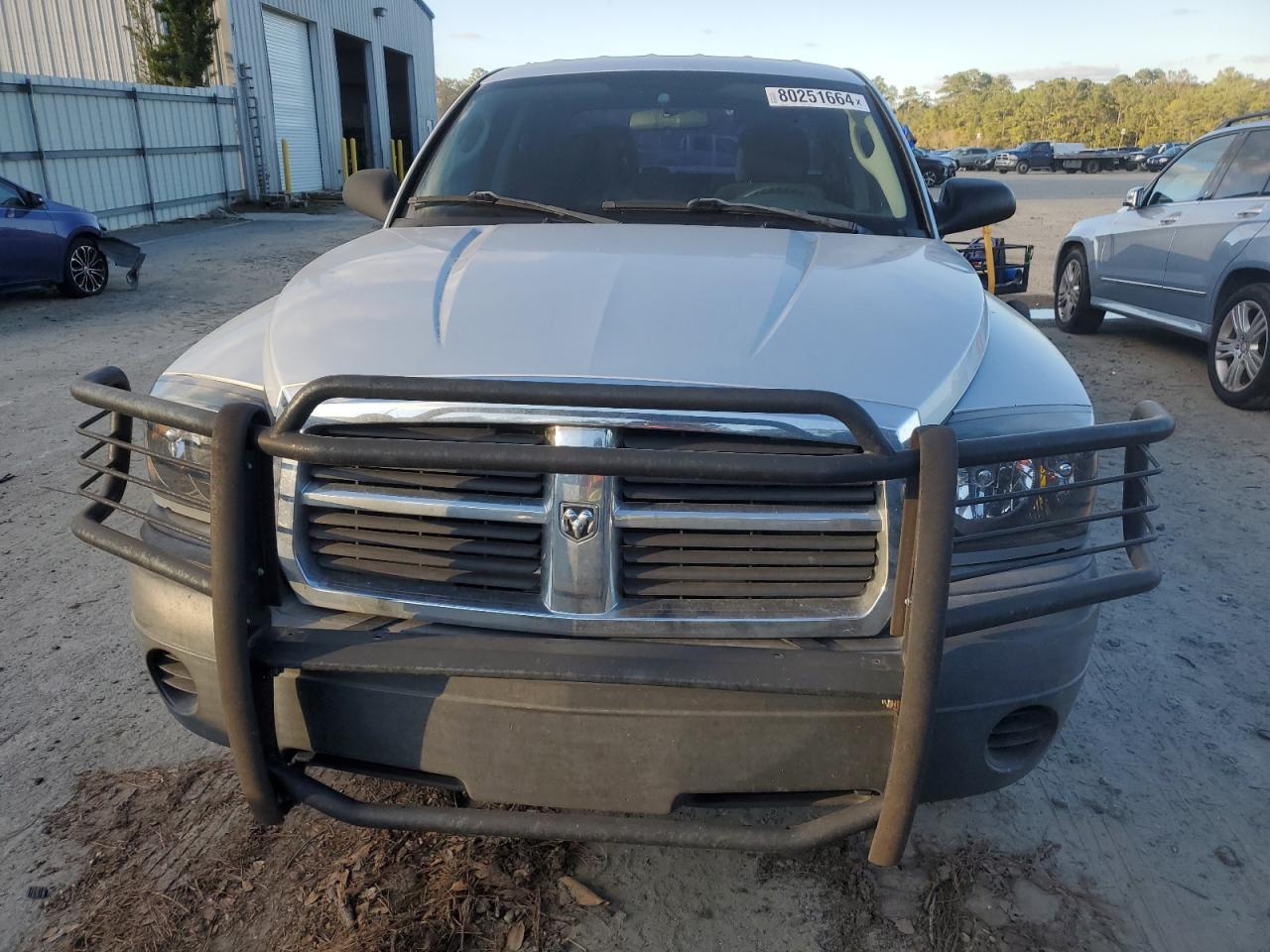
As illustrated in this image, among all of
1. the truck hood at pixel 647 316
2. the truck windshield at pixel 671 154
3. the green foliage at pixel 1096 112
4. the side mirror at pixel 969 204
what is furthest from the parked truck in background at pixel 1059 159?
A: the truck hood at pixel 647 316

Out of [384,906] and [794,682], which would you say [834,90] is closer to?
[794,682]

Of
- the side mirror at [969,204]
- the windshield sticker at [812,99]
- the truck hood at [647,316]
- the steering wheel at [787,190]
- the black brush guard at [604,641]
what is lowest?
the black brush guard at [604,641]

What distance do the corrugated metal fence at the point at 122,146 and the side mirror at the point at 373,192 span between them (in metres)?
15.1

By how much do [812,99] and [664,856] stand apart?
256 cm

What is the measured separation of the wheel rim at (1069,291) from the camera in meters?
9.18

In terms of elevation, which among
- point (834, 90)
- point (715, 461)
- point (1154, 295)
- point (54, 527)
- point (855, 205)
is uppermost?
point (834, 90)

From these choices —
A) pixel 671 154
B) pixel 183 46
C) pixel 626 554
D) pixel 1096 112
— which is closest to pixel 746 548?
pixel 626 554

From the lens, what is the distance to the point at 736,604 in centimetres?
188

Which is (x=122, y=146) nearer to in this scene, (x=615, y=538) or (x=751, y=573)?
(x=615, y=538)

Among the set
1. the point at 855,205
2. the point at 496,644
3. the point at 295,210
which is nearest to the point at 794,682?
the point at 496,644

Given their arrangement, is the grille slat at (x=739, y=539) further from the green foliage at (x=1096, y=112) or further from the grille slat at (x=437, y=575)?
the green foliage at (x=1096, y=112)

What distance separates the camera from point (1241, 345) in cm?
664

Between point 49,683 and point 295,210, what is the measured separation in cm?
2186

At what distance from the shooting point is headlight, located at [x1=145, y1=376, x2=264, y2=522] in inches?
82.5
